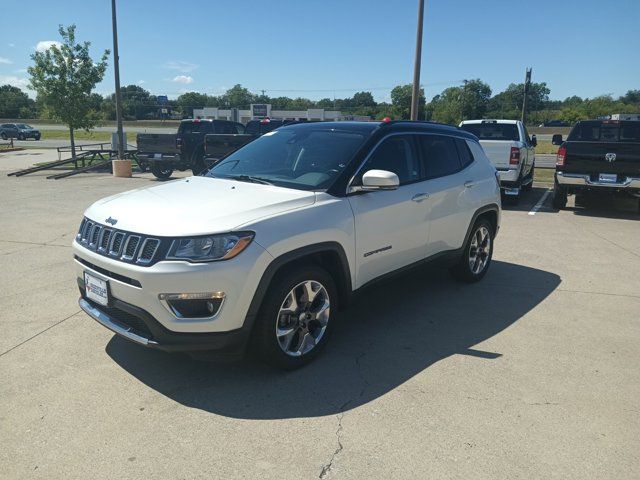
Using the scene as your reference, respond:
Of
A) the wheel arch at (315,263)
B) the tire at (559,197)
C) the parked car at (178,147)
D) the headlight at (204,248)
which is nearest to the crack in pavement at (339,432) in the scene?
the wheel arch at (315,263)

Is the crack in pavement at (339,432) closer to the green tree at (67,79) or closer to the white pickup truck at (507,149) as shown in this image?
the white pickup truck at (507,149)

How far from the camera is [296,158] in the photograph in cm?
447

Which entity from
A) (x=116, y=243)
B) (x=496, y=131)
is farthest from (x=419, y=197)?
(x=496, y=131)

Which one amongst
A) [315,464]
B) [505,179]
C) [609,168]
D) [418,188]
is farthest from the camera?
[505,179]

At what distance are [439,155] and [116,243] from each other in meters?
3.25

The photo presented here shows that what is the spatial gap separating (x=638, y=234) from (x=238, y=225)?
8277 mm

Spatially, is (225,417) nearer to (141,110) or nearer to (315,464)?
(315,464)

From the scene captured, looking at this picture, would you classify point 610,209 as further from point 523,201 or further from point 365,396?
point 365,396

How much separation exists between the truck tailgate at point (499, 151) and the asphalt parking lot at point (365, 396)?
5.97 meters

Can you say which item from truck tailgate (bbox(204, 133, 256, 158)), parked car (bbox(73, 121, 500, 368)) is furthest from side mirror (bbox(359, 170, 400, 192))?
truck tailgate (bbox(204, 133, 256, 158))

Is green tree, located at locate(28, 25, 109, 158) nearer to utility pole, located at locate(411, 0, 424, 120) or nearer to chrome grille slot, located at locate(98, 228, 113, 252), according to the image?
utility pole, located at locate(411, 0, 424, 120)

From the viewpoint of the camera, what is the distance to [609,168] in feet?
32.9

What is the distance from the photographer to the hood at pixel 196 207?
3189 mm

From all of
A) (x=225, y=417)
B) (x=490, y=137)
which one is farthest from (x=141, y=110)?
(x=225, y=417)
